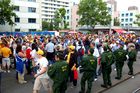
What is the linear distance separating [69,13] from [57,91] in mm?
116030

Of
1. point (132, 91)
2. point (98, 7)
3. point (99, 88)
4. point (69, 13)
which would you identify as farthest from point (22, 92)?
point (69, 13)

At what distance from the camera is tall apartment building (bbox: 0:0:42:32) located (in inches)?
2370

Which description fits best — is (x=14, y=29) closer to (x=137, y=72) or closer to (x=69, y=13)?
(x=137, y=72)

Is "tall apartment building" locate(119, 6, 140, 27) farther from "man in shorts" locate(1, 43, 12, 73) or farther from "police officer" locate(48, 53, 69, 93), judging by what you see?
"police officer" locate(48, 53, 69, 93)

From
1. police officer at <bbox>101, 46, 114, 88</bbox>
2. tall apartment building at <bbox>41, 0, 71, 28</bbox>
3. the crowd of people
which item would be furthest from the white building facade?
police officer at <bbox>101, 46, 114, 88</bbox>

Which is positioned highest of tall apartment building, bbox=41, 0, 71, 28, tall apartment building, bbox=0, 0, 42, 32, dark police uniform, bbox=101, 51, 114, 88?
tall apartment building, bbox=41, 0, 71, 28

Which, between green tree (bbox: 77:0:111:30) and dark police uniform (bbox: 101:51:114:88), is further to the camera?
green tree (bbox: 77:0:111:30)

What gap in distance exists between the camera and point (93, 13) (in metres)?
79.8

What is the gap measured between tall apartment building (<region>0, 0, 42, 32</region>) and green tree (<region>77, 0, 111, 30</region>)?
63.5ft

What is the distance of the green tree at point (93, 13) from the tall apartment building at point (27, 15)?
19368 mm

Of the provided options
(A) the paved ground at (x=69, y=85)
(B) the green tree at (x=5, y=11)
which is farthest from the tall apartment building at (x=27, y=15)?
(A) the paved ground at (x=69, y=85)

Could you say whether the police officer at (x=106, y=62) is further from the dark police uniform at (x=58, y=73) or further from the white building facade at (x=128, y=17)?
the white building facade at (x=128, y=17)

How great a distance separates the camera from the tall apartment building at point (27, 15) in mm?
60188

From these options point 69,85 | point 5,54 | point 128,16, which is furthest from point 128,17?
point 69,85
